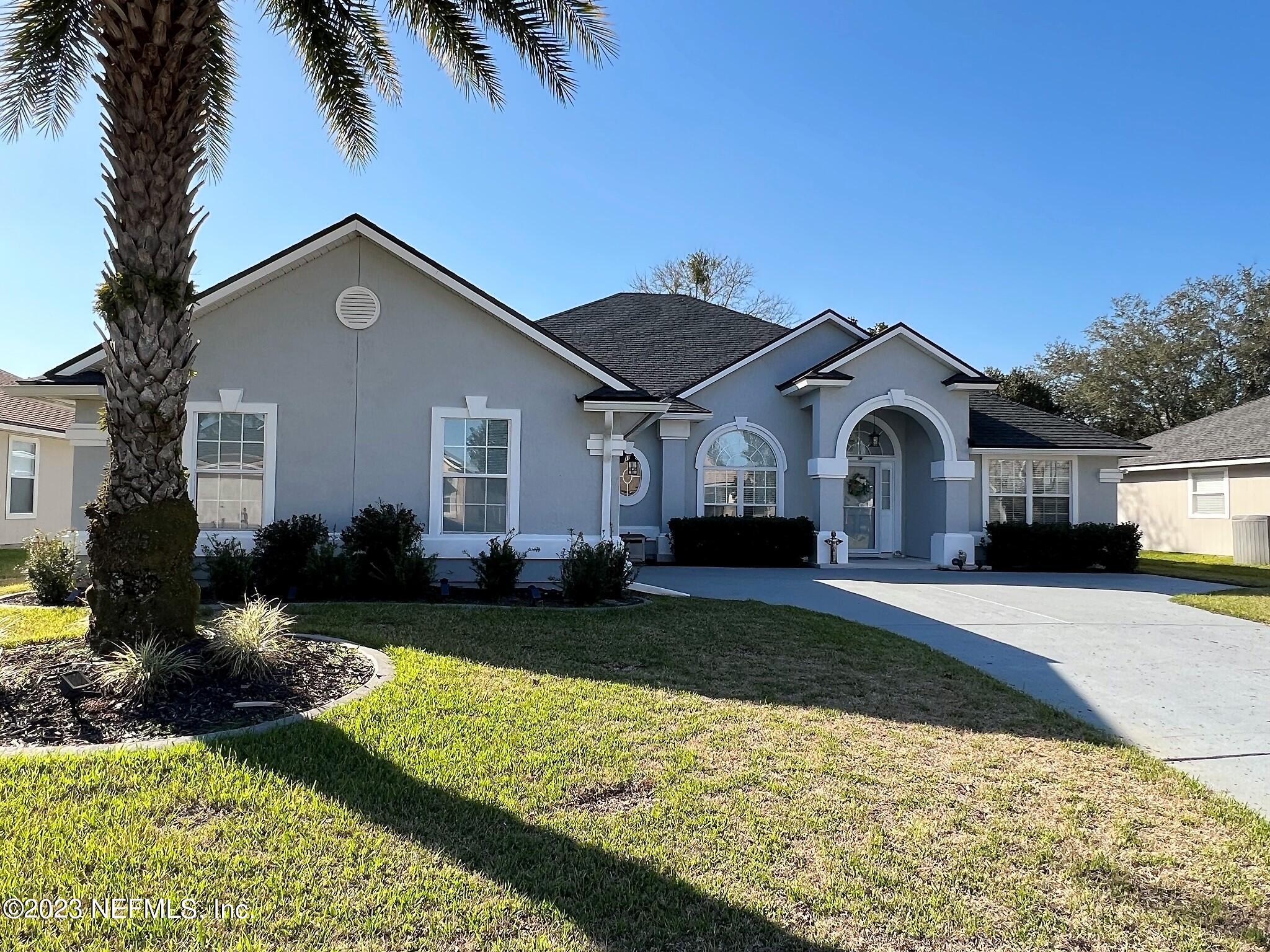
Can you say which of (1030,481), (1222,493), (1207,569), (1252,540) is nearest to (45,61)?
(1030,481)

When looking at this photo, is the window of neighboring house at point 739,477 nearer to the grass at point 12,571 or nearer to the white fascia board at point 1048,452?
the white fascia board at point 1048,452

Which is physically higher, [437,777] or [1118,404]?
Result: [1118,404]

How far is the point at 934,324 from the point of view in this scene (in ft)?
95.9

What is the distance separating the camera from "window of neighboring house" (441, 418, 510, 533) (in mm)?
11836

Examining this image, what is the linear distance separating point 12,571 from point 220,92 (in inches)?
361

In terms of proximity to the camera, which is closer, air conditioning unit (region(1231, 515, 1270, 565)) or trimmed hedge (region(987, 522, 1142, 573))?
trimmed hedge (region(987, 522, 1142, 573))

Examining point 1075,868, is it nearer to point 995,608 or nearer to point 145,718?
point 145,718

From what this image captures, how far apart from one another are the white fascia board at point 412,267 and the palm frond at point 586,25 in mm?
3878

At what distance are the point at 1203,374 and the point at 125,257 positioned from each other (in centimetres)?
4658

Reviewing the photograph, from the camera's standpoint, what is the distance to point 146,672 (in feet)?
17.4

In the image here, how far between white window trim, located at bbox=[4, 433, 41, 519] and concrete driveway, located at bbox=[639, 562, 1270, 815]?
16.4 m

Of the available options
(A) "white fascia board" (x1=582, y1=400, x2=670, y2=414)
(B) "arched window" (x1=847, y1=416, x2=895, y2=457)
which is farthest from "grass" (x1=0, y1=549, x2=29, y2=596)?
(B) "arched window" (x1=847, y1=416, x2=895, y2=457)


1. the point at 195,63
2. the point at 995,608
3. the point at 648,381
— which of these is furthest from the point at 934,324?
the point at 195,63

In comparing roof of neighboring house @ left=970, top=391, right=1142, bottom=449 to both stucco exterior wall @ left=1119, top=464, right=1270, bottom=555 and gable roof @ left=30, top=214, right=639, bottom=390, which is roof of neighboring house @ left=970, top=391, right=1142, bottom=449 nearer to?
stucco exterior wall @ left=1119, top=464, right=1270, bottom=555
